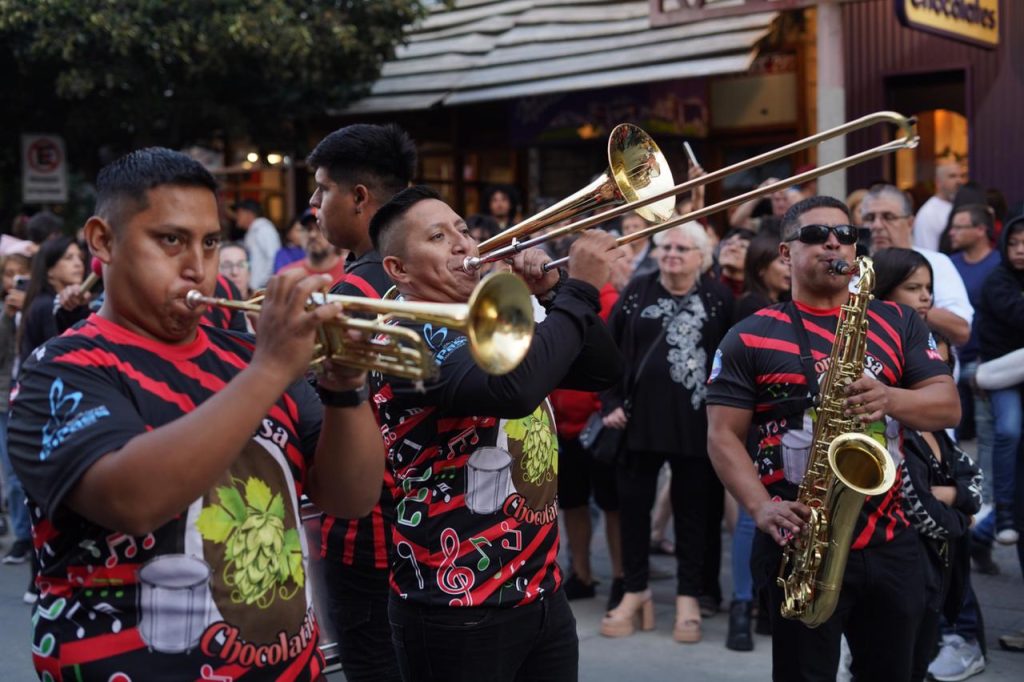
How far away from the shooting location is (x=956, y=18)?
10.1 m

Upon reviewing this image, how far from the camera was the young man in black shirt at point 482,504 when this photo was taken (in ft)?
10.2

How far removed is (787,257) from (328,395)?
2201 mm

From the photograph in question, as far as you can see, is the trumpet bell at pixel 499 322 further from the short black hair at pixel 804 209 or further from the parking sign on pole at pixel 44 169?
the parking sign on pole at pixel 44 169

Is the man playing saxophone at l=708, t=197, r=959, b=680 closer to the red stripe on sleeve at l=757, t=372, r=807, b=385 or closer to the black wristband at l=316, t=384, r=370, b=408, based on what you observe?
the red stripe on sleeve at l=757, t=372, r=807, b=385

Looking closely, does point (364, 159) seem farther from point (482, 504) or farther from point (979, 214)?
point (979, 214)

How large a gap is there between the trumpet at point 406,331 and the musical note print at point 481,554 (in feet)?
2.71

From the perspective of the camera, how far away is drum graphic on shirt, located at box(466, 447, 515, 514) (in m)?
3.19

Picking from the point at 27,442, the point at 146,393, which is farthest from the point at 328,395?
the point at 27,442

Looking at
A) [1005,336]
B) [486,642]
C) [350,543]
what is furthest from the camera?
[1005,336]

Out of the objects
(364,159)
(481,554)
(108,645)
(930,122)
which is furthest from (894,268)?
(930,122)

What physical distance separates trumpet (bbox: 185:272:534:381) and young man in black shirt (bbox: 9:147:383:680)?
0.06 m

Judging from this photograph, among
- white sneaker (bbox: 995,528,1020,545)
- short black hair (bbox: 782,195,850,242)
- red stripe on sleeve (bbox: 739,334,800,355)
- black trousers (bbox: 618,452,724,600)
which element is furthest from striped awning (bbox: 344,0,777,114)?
red stripe on sleeve (bbox: 739,334,800,355)

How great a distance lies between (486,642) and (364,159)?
1.84 m

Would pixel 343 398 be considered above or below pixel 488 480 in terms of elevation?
above
